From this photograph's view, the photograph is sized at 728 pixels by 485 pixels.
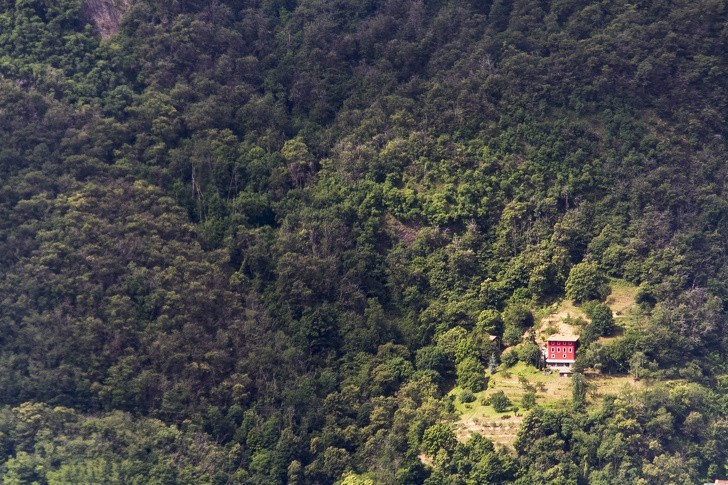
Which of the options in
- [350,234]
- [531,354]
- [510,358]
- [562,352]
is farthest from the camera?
[350,234]

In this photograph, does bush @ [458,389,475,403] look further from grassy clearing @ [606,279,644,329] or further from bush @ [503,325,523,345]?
grassy clearing @ [606,279,644,329]

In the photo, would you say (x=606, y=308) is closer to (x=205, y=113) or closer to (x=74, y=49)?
(x=205, y=113)

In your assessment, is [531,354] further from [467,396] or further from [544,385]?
[467,396]

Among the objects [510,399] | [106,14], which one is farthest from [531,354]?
[106,14]

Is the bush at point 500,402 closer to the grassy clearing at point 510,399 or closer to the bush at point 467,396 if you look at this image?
the grassy clearing at point 510,399

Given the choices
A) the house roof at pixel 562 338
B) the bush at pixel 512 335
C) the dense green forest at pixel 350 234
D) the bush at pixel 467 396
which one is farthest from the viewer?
the bush at pixel 512 335

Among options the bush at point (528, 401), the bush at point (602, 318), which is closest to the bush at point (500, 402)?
the bush at point (528, 401)
